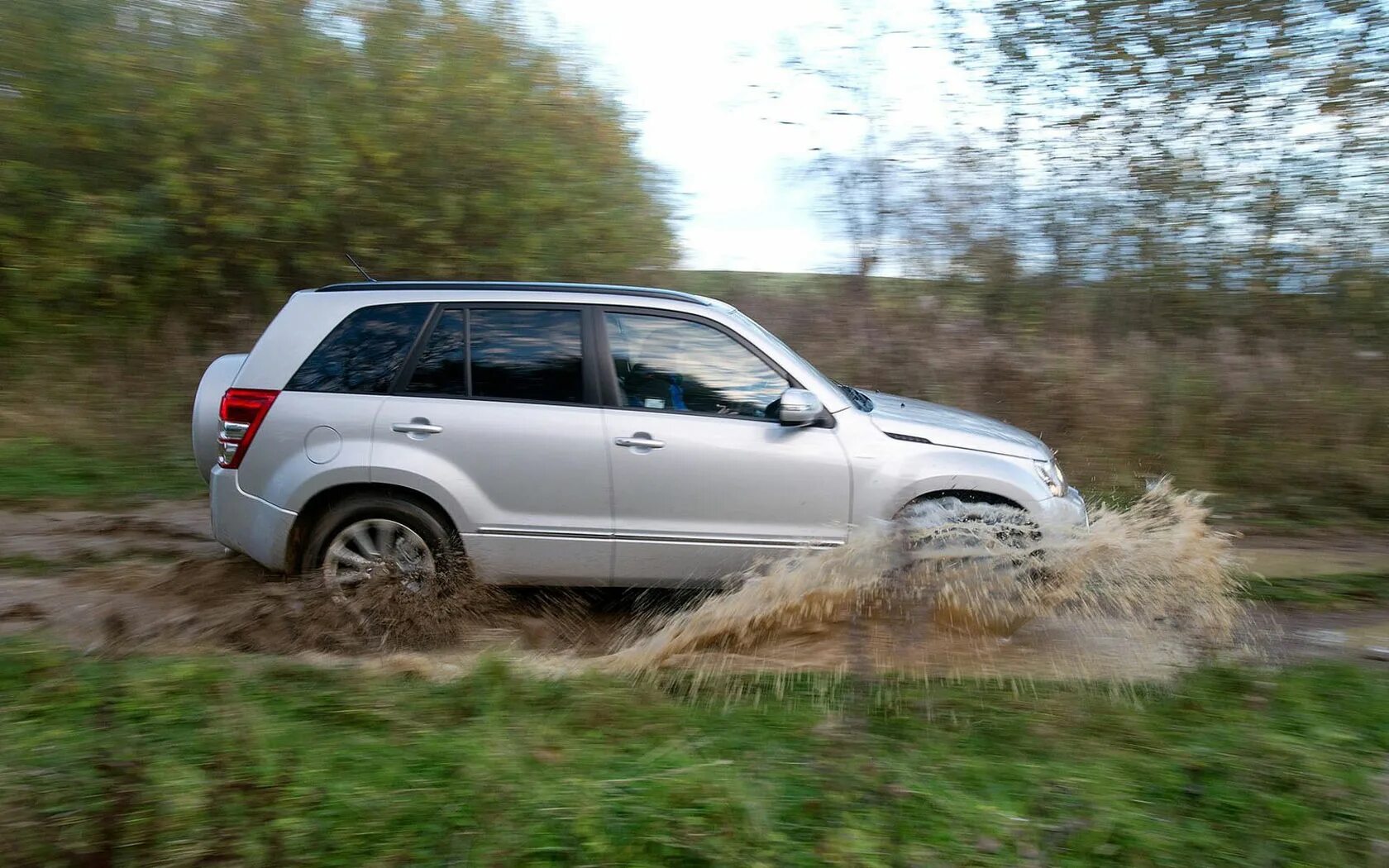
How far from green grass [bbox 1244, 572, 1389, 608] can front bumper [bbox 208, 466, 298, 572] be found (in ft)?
17.5

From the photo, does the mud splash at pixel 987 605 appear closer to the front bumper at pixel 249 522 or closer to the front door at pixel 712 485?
the front door at pixel 712 485

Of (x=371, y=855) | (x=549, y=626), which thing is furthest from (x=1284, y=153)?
(x=371, y=855)

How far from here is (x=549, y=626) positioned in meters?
5.22

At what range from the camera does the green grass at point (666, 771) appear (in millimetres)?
2980

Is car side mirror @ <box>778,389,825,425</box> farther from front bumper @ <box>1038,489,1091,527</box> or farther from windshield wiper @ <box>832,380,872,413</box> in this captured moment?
front bumper @ <box>1038,489,1091,527</box>

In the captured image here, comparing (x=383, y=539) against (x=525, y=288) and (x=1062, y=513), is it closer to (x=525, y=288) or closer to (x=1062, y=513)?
(x=525, y=288)

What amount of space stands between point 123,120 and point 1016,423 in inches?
348

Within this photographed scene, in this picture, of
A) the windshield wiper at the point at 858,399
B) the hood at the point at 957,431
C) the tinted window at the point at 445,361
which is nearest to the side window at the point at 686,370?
the windshield wiper at the point at 858,399

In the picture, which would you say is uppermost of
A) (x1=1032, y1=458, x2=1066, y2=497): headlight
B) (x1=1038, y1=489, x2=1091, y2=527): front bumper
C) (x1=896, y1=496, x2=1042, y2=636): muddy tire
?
(x1=1032, y1=458, x2=1066, y2=497): headlight

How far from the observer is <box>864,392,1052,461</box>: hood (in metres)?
5.16

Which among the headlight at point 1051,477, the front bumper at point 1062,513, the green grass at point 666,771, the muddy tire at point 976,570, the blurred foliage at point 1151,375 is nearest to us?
the green grass at point 666,771

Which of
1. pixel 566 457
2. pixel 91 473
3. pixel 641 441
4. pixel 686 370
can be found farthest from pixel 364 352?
pixel 91 473

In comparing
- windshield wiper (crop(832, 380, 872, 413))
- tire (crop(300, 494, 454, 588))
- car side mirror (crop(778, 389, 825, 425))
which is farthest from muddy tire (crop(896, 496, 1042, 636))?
tire (crop(300, 494, 454, 588))

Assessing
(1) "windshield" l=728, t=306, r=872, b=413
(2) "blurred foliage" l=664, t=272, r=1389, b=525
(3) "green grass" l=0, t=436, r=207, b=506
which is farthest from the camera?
(2) "blurred foliage" l=664, t=272, r=1389, b=525
